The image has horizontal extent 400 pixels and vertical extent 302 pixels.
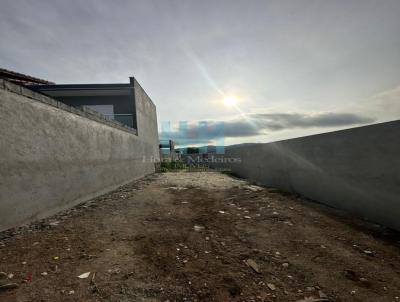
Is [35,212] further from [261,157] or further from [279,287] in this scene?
[261,157]

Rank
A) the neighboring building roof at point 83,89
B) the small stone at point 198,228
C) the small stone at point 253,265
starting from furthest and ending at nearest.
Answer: the neighboring building roof at point 83,89 < the small stone at point 198,228 < the small stone at point 253,265

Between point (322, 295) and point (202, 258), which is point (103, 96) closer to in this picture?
point (202, 258)

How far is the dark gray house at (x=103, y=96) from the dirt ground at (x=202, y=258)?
24.5ft

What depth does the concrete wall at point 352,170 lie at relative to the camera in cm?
314

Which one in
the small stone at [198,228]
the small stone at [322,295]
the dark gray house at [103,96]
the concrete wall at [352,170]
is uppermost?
the dark gray house at [103,96]

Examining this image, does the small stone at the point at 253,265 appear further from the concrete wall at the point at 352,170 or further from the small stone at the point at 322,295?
the concrete wall at the point at 352,170

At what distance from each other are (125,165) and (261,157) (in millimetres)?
5586

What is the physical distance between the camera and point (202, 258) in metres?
2.33

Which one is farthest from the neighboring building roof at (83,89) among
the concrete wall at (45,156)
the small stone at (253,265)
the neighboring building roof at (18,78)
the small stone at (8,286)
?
the small stone at (253,265)

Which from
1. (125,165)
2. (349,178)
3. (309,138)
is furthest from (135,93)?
(349,178)

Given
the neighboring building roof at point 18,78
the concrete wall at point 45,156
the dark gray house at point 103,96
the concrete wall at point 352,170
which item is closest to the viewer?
the concrete wall at point 45,156

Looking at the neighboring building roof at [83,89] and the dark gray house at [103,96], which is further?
the neighboring building roof at [83,89]

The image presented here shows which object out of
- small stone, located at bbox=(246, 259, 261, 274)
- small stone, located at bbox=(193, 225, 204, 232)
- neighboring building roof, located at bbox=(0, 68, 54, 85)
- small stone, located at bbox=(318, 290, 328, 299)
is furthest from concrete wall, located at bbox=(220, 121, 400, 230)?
neighboring building roof, located at bbox=(0, 68, 54, 85)

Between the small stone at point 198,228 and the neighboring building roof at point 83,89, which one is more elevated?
the neighboring building roof at point 83,89
